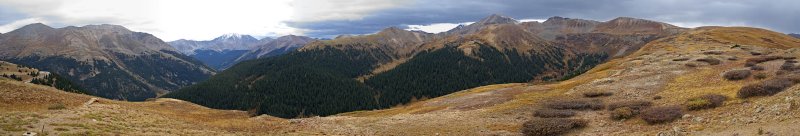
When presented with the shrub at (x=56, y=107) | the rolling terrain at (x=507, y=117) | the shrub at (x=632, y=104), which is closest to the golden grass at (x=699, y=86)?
the rolling terrain at (x=507, y=117)

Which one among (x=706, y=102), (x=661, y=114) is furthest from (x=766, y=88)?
(x=661, y=114)

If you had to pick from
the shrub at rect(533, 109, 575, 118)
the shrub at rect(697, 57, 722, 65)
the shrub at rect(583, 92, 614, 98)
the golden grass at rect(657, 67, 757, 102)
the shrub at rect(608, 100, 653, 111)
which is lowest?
the shrub at rect(533, 109, 575, 118)

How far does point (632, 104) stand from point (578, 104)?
568 centimetres

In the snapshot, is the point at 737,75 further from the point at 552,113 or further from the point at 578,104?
the point at 552,113

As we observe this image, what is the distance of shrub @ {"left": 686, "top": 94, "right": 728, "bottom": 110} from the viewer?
41.4 meters

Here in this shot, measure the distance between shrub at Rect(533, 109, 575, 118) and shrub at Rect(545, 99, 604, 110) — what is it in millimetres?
2497

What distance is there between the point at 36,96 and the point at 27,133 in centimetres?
2098

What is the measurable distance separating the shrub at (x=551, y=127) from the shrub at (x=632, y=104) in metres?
6.51

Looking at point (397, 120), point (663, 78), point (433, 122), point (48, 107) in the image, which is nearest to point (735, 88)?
point (663, 78)

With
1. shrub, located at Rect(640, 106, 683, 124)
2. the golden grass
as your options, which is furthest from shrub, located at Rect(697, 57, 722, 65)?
shrub, located at Rect(640, 106, 683, 124)

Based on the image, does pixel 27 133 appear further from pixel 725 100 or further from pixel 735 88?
pixel 735 88

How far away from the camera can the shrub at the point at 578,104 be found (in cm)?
5224

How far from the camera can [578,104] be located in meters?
54.1

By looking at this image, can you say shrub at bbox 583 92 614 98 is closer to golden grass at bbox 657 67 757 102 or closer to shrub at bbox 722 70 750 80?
golden grass at bbox 657 67 757 102
